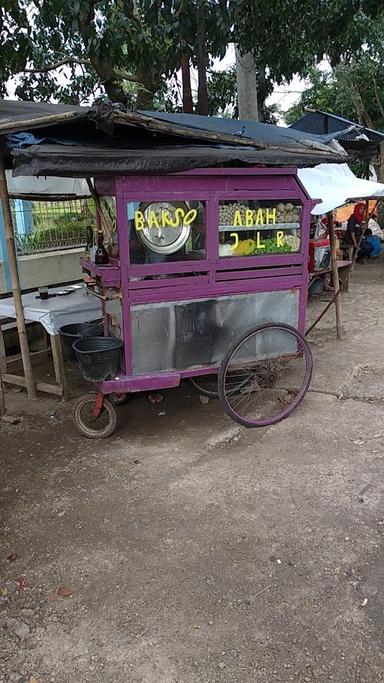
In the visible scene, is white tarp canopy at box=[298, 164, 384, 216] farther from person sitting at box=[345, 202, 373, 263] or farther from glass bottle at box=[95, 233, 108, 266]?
glass bottle at box=[95, 233, 108, 266]

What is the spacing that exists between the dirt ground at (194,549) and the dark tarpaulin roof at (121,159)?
191cm

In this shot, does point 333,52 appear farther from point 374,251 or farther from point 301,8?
point 374,251

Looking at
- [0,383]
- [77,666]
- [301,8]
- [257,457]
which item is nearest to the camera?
[77,666]

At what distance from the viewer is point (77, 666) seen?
6.81ft

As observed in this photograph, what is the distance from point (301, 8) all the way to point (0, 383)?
555 cm

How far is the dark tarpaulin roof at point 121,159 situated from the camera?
3146 millimetres

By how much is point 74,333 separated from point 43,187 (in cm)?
223

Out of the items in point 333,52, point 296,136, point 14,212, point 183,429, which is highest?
point 333,52

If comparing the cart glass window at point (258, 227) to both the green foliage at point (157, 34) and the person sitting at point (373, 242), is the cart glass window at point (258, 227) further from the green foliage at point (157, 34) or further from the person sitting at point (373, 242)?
the person sitting at point (373, 242)

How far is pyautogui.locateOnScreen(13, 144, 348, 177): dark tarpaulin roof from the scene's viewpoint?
10.3 feet

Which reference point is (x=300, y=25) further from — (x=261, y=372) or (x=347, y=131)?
(x=261, y=372)

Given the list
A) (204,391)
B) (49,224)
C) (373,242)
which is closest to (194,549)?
(204,391)

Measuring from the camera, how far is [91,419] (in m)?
4.15

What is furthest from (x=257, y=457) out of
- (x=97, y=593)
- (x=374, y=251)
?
(x=374, y=251)
